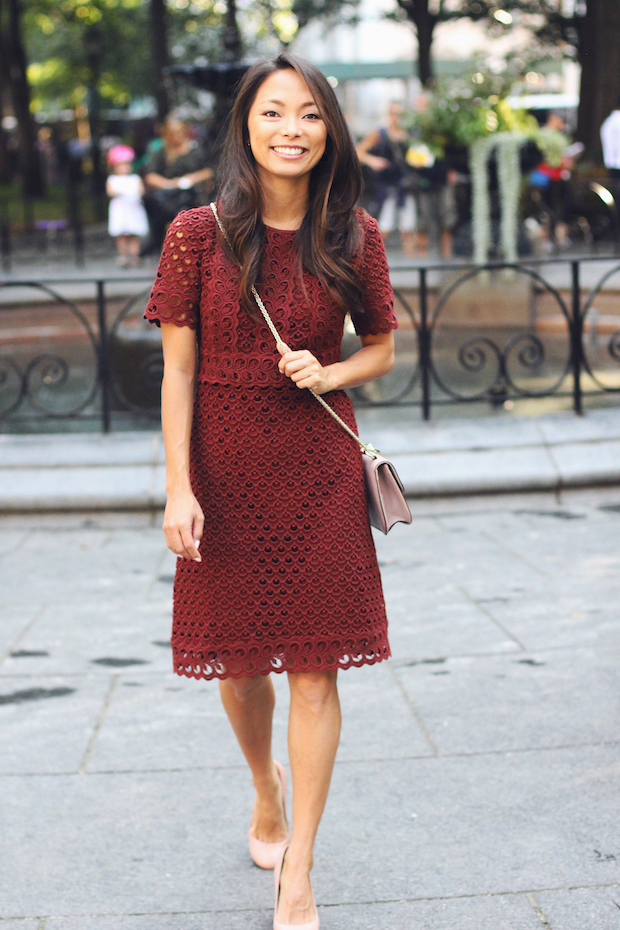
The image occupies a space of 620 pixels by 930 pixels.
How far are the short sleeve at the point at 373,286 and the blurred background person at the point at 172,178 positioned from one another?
314 inches

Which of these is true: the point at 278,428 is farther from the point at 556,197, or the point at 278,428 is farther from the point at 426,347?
the point at 556,197

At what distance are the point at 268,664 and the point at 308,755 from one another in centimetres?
23

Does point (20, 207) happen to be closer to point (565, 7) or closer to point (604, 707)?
point (565, 7)

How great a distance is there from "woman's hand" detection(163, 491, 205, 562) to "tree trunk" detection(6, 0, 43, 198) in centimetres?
2822

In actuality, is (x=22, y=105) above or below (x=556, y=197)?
above

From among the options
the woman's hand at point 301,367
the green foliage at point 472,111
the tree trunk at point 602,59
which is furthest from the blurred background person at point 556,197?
the woman's hand at point 301,367

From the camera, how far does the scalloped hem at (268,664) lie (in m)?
2.75

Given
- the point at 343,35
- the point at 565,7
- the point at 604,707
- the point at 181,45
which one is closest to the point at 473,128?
the point at 604,707

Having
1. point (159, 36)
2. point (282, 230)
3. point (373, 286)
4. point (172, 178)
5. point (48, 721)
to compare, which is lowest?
point (48, 721)

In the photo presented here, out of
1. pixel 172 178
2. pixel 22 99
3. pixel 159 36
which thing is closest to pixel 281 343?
pixel 172 178

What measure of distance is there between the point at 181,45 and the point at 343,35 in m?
18.9

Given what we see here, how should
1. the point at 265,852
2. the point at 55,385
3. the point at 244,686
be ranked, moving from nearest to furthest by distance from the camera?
the point at 244,686, the point at 265,852, the point at 55,385

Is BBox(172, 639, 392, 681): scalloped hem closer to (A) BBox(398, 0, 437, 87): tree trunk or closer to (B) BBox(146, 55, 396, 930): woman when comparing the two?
(B) BBox(146, 55, 396, 930): woman

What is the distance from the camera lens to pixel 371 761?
11.9 feet
